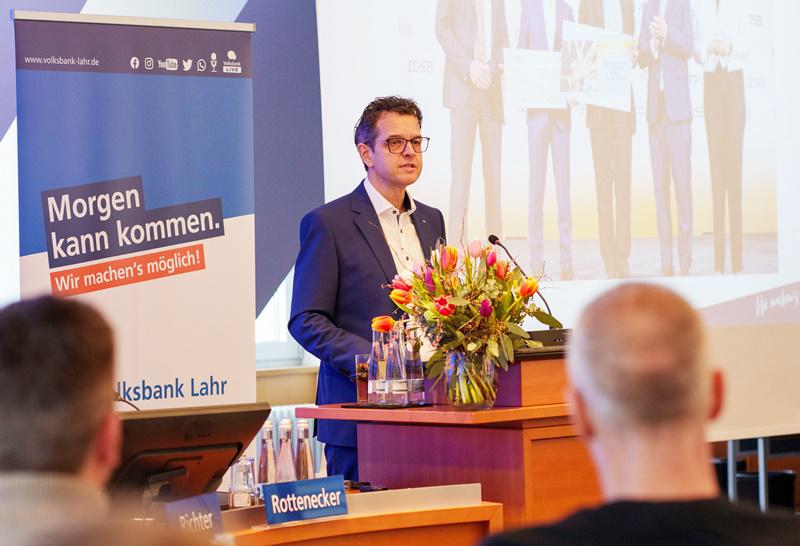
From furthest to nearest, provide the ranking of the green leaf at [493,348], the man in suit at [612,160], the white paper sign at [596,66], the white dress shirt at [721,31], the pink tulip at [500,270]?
the white dress shirt at [721,31]
the man in suit at [612,160]
the white paper sign at [596,66]
the pink tulip at [500,270]
the green leaf at [493,348]

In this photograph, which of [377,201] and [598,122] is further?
[598,122]

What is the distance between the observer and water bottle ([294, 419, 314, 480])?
9.52 feet

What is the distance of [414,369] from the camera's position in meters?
3.39

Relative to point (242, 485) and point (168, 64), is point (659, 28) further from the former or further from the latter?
point (242, 485)

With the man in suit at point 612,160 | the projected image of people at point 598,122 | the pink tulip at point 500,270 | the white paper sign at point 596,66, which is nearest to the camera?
the pink tulip at point 500,270

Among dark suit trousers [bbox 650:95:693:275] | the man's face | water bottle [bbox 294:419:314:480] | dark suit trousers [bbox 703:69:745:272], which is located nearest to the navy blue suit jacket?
the man's face

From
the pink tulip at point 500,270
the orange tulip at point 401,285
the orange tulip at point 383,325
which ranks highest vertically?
the pink tulip at point 500,270

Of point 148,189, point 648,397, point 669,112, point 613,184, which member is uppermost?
point 669,112

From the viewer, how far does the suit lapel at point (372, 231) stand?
13.1ft

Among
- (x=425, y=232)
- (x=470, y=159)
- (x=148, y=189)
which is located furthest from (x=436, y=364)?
(x=470, y=159)

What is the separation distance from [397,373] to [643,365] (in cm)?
211

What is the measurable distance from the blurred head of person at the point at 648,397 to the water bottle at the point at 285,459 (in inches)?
65.8

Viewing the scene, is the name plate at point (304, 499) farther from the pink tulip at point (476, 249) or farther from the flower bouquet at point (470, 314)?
the pink tulip at point (476, 249)

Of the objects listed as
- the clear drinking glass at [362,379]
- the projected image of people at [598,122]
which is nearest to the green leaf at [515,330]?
the clear drinking glass at [362,379]
